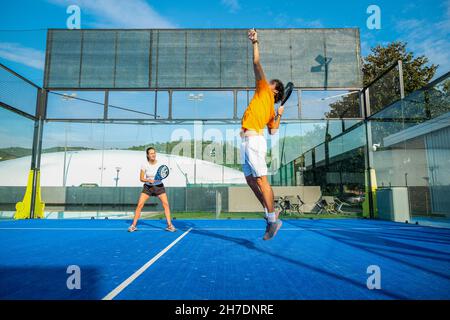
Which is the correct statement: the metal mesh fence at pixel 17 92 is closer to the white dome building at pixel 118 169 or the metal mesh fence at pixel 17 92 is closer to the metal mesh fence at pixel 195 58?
the metal mesh fence at pixel 195 58

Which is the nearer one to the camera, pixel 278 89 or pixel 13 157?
pixel 278 89

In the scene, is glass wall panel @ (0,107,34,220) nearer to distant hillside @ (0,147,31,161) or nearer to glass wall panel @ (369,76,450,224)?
distant hillside @ (0,147,31,161)

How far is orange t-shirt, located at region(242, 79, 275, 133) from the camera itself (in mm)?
3459

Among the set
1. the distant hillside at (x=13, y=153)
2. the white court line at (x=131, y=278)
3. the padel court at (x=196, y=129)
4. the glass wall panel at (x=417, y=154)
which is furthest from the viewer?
the padel court at (x=196, y=129)

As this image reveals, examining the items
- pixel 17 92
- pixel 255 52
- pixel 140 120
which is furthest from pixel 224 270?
pixel 17 92

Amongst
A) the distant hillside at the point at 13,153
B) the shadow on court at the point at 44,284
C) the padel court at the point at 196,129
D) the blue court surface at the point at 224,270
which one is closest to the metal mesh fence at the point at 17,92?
the padel court at the point at 196,129

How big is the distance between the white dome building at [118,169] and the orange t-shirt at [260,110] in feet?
25.3

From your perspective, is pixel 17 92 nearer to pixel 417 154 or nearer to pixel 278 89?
pixel 278 89

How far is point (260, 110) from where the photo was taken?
137 inches

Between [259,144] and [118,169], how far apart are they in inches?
356

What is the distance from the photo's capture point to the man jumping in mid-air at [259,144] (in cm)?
336

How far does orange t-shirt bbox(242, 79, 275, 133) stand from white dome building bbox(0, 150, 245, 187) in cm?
771

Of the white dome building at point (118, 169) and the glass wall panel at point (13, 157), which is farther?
the white dome building at point (118, 169)

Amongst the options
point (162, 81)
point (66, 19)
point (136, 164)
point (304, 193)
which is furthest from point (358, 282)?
point (66, 19)
